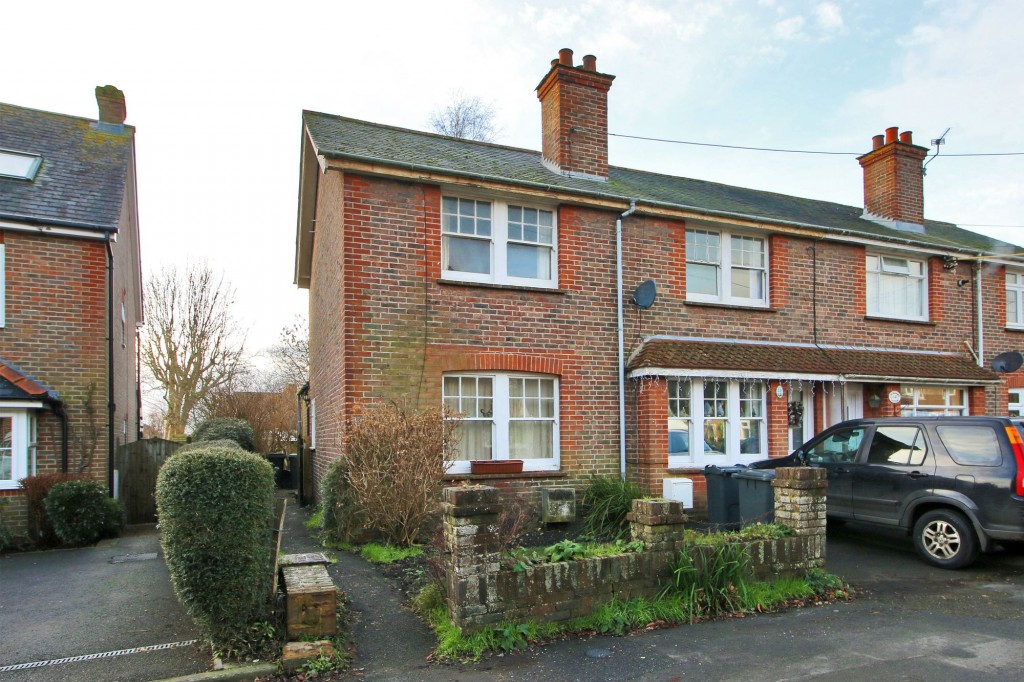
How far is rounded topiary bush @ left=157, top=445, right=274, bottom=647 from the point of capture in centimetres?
507

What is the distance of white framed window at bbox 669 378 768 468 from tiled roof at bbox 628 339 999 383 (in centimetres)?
51

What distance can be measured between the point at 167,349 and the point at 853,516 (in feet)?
87.1

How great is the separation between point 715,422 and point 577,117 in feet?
20.5

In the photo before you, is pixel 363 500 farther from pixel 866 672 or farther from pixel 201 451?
pixel 866 672

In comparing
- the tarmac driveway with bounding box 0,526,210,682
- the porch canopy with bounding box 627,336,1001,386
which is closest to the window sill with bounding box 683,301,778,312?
the porch canopy with bounding box 627,336,1001,386

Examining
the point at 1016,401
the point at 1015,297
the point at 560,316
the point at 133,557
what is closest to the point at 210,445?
the point at 133,557

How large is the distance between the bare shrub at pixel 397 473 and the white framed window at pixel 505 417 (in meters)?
1.62

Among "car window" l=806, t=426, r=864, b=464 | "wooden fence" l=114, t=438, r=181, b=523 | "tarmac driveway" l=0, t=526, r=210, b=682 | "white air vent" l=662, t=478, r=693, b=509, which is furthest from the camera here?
"wooden fence" l=114, t=438, r=181, b=523

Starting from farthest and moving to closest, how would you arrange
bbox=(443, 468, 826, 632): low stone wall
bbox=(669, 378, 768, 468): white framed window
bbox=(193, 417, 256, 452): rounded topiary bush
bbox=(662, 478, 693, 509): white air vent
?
bbox=(193, 417, 256, 452): rounded topiary bush < bbox=(669, 378, 768, 468): white framed window < bbox=(662, 478, 693, 509): white air vent < bbox=(443, 468, 826, 632): low stone wall

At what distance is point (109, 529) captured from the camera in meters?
11.4

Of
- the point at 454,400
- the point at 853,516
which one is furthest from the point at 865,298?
the point at 454,400

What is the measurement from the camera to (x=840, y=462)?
9.48m

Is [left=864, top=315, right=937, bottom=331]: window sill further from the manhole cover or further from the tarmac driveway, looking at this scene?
the manhole cover

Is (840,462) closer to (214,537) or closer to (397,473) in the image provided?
(397,473)
